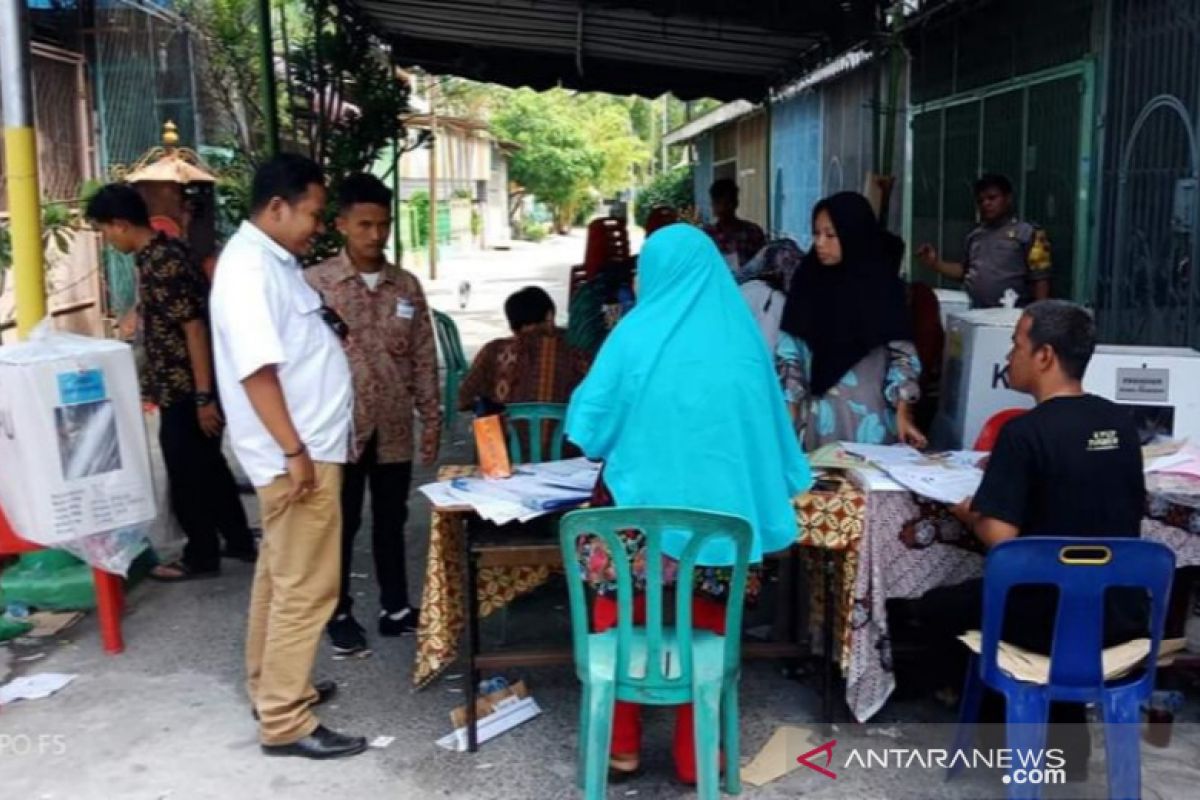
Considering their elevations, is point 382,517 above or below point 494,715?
above

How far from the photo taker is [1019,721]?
2889 millimetres

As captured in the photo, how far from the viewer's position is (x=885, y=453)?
3.75m

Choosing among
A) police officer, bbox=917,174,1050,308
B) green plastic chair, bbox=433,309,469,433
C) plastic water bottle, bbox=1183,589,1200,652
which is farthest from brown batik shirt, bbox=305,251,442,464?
police officer, bbox=917,174,1050,308

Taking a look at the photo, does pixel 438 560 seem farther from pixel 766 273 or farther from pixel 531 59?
pixel 531 59

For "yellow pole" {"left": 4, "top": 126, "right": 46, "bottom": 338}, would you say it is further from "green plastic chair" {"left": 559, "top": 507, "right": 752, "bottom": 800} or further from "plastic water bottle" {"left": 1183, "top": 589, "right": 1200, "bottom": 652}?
"plastic water bottle" {"left": 1183, "top": 589, "right": 1200, "bottom": 652}

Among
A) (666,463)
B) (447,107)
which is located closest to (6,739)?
(666,463)

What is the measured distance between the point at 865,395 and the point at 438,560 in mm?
1516

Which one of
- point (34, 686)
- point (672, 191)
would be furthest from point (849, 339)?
point (672, 191)

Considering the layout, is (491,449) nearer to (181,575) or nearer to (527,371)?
(527,371)

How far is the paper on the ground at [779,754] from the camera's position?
11.1 ft

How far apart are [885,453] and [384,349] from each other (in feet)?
5.58

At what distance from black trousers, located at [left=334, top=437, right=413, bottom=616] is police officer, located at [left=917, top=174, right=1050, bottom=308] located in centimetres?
318

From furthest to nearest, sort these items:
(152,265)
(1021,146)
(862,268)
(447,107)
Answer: (447,107), (1021,146), (152,265), (862,268)

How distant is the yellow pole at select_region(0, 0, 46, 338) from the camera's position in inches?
167
